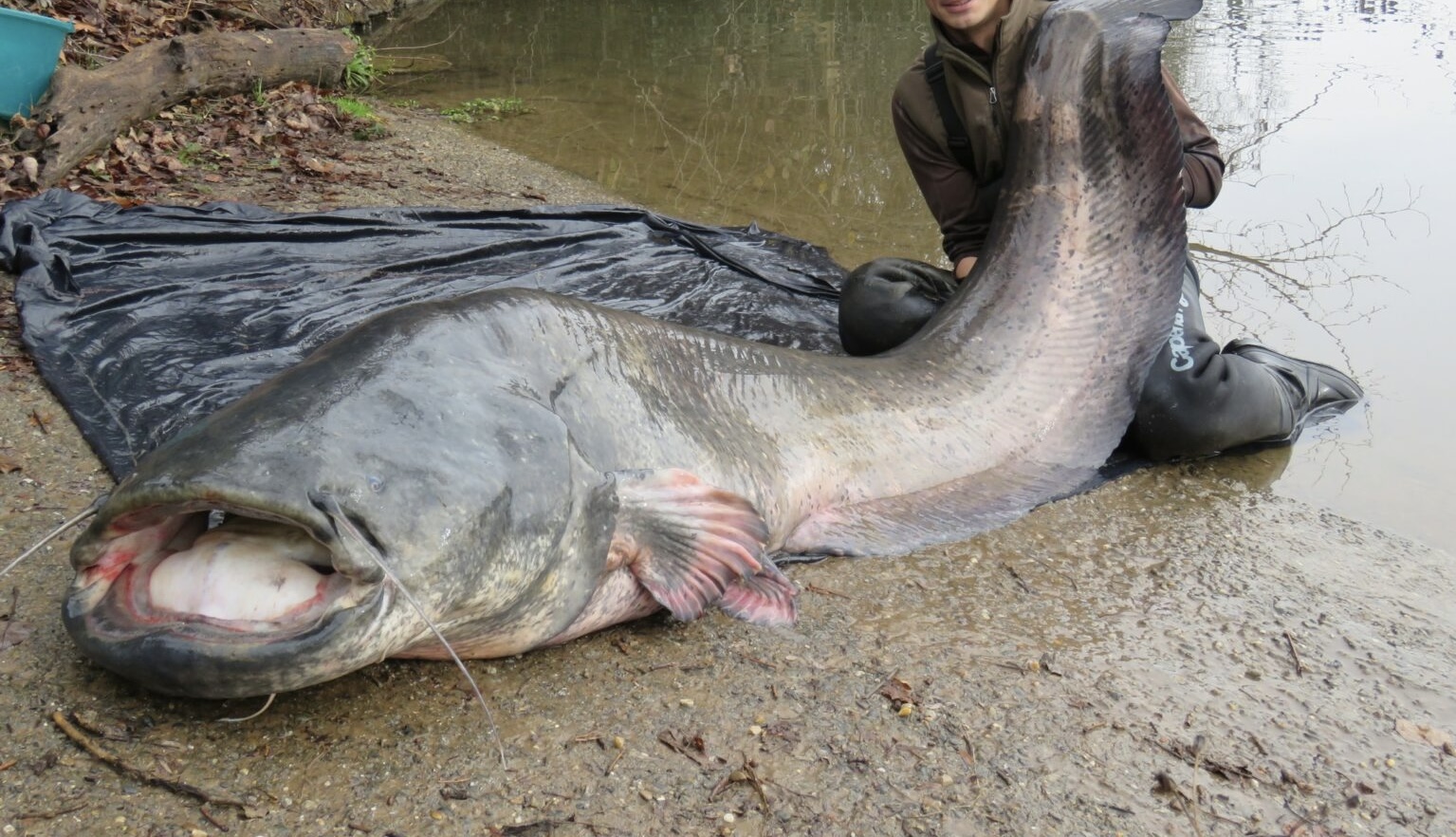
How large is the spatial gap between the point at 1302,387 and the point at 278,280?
335cm

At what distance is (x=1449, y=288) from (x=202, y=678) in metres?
5.04

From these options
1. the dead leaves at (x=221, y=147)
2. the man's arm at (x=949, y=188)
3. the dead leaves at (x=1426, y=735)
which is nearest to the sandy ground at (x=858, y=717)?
the dead leaves at (x=1426, y=735)

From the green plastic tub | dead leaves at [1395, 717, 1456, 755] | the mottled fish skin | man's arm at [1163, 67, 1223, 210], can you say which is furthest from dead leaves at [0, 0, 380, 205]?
dead leaves at [1395, 717, 1456, 755]

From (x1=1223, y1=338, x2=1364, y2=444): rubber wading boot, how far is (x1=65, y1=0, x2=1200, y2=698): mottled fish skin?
493 mm

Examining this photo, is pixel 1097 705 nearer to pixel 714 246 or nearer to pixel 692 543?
pixel 692 543

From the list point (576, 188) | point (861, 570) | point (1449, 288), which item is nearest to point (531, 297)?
point (861, 570)

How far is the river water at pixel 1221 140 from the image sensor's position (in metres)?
4.12

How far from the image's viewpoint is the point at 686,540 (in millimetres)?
2223

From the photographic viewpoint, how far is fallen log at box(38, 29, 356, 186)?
4.86m

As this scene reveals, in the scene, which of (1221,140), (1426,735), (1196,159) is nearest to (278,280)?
(1196,159)

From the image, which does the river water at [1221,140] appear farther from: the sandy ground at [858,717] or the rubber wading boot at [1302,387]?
the sandy ground at [858,717]

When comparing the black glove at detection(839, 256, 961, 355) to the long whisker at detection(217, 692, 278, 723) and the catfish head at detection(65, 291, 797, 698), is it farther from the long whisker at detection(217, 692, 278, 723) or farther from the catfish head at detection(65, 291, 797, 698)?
the long whisker at detection(217, 692, 278, 723)

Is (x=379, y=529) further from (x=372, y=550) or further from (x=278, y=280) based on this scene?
(x=278, y=280)

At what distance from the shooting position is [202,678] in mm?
1639
